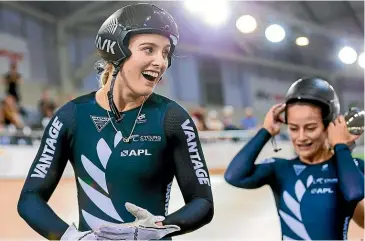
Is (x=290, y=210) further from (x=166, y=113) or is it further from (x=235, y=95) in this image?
(x=235, y=95)

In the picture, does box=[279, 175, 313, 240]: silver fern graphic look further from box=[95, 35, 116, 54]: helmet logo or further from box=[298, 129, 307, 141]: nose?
box=[95, 35, 116, 54]: helmet logo

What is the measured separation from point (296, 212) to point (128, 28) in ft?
3.54

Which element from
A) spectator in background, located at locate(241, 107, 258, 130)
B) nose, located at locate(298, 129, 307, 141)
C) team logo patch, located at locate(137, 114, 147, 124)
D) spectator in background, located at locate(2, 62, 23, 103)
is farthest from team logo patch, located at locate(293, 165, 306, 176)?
spectator in background, located at locate(241, 107, 258, 130)

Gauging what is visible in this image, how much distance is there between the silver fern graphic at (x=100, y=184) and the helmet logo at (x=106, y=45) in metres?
0.25

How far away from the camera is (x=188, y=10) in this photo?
2.65 meters

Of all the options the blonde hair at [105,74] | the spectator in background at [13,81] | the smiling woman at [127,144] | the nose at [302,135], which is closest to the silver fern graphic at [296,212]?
the nose at [302,135]

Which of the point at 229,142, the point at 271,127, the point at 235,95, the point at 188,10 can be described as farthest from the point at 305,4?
the point at 235,95

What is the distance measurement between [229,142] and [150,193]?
5.42 metres

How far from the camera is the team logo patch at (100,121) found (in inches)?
59.9

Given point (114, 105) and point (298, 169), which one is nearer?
point (114, 105)

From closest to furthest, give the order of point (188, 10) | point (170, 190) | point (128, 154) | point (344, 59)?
1. point (128, 154)
2. point (170, 190)
3. point (188, 10)
4. point (344, 59)

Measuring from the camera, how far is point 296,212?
2.08 meters

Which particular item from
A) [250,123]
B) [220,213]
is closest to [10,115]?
[220,213]

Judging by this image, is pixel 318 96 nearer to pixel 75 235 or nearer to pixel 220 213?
pixel 75 235
